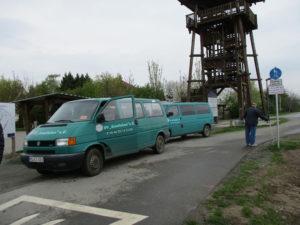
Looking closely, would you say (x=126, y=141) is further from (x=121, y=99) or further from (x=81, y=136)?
(x=81, y=136)

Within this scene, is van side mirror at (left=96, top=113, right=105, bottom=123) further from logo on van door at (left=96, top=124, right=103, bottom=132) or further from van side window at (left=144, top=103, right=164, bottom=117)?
van side window at (left=144, top=103, right=164, bottom=117)

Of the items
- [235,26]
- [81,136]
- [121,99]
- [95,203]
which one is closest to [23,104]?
[121,99]

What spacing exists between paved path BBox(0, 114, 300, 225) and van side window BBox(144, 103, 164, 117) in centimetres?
159

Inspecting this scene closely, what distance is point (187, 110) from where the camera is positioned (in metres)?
19.8

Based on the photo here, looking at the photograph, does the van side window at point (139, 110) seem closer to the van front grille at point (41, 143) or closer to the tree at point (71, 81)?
the van front grille at point (41, 143)

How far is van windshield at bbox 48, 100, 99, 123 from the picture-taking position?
10.3 meters

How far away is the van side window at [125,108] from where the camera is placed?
37.5ft

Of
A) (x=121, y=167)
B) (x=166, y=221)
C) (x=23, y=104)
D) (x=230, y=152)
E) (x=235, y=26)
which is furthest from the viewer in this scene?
(x=235, y=26)

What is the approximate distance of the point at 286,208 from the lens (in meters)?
7.36

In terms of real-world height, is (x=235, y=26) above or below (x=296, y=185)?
above

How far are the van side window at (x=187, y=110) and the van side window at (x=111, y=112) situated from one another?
8.64 metres

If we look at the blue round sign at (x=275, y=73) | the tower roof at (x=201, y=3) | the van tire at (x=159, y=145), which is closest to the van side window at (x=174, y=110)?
the van tire at (x=159, y=145)

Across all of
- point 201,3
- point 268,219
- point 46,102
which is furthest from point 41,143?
point 201,3

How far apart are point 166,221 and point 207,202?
126 cm
